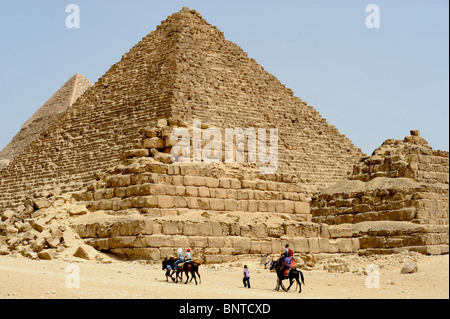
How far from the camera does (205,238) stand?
60.0 feet

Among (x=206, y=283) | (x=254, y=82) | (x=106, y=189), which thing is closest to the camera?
(x=206, y=283)

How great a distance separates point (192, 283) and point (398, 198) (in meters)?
11.7

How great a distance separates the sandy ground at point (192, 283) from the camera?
13.2 m

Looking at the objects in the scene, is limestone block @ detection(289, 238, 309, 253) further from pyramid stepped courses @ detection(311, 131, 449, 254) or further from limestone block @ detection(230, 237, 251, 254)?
pyramid stepped courses @ detection(311, 131, 449, 254)

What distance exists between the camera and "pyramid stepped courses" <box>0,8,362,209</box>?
66.4 meters

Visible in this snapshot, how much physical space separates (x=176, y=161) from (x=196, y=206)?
3.75ft

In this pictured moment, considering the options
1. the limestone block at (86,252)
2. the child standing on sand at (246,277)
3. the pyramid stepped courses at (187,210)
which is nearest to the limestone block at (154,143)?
the pyramid stepped courses at (187,210)

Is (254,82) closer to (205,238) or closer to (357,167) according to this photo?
(357,167)

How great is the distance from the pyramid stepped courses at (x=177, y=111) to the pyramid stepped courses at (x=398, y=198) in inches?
1340

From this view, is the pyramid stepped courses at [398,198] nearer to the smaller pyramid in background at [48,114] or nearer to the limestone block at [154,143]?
the limestone block at [154,143]

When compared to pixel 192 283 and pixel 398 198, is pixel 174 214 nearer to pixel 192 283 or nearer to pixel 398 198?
pixel 192 283

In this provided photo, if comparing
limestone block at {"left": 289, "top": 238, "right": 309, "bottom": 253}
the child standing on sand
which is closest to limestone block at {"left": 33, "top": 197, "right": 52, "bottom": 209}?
limestone block at {"left": 289, "top": 238, "right": 309, "bottom": 253}

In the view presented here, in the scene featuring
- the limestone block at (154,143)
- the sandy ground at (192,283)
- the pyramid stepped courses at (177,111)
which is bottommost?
the sandy ground at (192,283)
